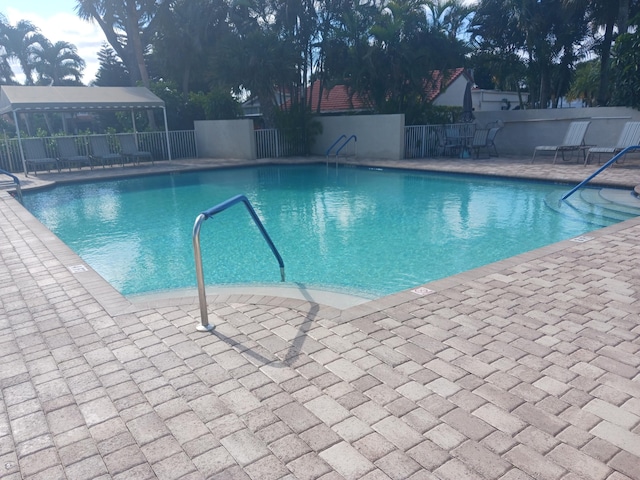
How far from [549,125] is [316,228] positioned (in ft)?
34.7

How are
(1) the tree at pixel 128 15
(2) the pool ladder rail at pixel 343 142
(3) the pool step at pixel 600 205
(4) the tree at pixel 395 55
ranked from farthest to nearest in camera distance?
(1) the tree at pixel 128 15, (2) the pool ladder rail at pixel 343 142, (4) the tree at pixel 395 55, (3) the pool step at pixel 600 205

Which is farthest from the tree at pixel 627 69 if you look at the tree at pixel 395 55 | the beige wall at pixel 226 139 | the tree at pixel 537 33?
the beige wall at pixel 226 139

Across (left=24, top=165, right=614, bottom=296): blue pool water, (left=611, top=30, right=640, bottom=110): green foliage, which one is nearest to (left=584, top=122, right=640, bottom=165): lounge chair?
(left=611, top=30, right=640, bottom=110): green foliage

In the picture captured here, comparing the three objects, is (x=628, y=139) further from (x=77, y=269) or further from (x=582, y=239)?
(x=77, y=269)

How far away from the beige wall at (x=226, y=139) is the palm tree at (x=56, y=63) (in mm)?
27568

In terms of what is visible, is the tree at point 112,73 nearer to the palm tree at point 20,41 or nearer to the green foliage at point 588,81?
the palm tree at point 20,41

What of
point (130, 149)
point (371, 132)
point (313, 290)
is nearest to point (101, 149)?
point (130, 149)

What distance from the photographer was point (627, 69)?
1253 centimetres

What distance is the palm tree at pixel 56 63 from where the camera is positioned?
3838 cm

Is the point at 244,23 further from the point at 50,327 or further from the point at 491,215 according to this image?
the point at 50,327

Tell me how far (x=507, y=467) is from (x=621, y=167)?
11.7 meters

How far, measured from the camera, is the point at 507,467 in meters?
1.99

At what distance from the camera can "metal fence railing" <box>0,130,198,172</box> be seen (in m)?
15.2

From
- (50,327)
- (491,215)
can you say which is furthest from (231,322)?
(491,215)
